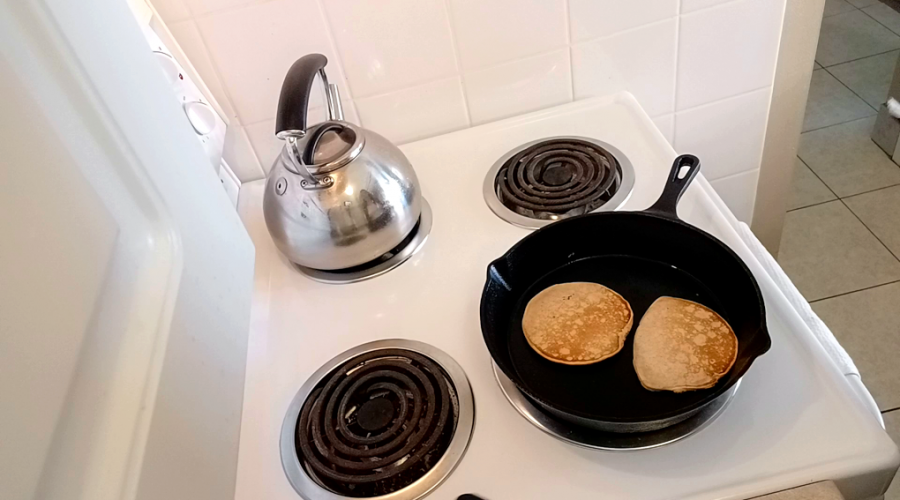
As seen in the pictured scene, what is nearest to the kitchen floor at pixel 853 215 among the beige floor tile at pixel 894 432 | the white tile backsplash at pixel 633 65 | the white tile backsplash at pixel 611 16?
the beige floor tile at pixel 894 432

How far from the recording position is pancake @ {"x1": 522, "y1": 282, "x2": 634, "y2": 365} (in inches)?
24.2

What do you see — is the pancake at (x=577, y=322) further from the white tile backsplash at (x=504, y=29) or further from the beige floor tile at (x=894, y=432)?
the beige floor tile at (x=894, y=432)

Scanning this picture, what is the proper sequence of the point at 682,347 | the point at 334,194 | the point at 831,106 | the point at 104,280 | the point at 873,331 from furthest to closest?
the point at 831,106 < the point at 873,331 < the point at 334,194 < the point at 682,347 < the point at 104,280

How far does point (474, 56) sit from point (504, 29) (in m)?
0.06

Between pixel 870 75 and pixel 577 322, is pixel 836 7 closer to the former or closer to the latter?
pixel 870 75

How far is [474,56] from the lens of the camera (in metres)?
0.92

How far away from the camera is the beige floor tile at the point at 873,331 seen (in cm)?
146

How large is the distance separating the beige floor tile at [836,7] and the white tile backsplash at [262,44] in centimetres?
268

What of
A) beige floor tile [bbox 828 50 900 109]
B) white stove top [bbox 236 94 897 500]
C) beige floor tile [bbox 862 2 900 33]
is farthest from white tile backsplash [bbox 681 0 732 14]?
beige floor tile [bbox 862 2 900 33]

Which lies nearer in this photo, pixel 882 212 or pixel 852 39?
pixel 882 212

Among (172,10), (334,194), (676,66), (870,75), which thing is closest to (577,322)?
(334,194)

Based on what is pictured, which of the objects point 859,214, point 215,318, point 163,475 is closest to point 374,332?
point 215,318

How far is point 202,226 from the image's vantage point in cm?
53

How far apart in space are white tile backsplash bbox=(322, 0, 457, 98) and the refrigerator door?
1.23 ft
